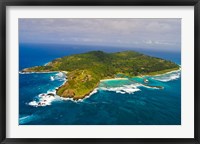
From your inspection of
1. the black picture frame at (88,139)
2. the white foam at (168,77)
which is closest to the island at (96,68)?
the white foam at (168,77)

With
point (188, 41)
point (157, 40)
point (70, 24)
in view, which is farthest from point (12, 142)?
point (188, 41)

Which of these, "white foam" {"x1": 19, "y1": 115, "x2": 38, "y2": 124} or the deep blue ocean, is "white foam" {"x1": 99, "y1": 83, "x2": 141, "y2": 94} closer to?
the deep blue ocean

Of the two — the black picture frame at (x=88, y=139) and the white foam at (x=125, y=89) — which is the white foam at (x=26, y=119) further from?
the white foam at (x=125, y=89)

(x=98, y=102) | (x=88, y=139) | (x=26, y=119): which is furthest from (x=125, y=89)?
(x=26, y=119)

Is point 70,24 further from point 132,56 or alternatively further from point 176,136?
point 176,136

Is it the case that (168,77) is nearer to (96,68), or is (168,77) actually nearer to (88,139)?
(96,68)

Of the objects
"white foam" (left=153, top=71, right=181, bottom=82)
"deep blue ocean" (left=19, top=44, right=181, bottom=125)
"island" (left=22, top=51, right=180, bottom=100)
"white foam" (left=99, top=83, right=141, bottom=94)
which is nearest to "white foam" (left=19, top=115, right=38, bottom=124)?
"deep blue ocean" (left=19, top=44, right=181, bottom=125)
